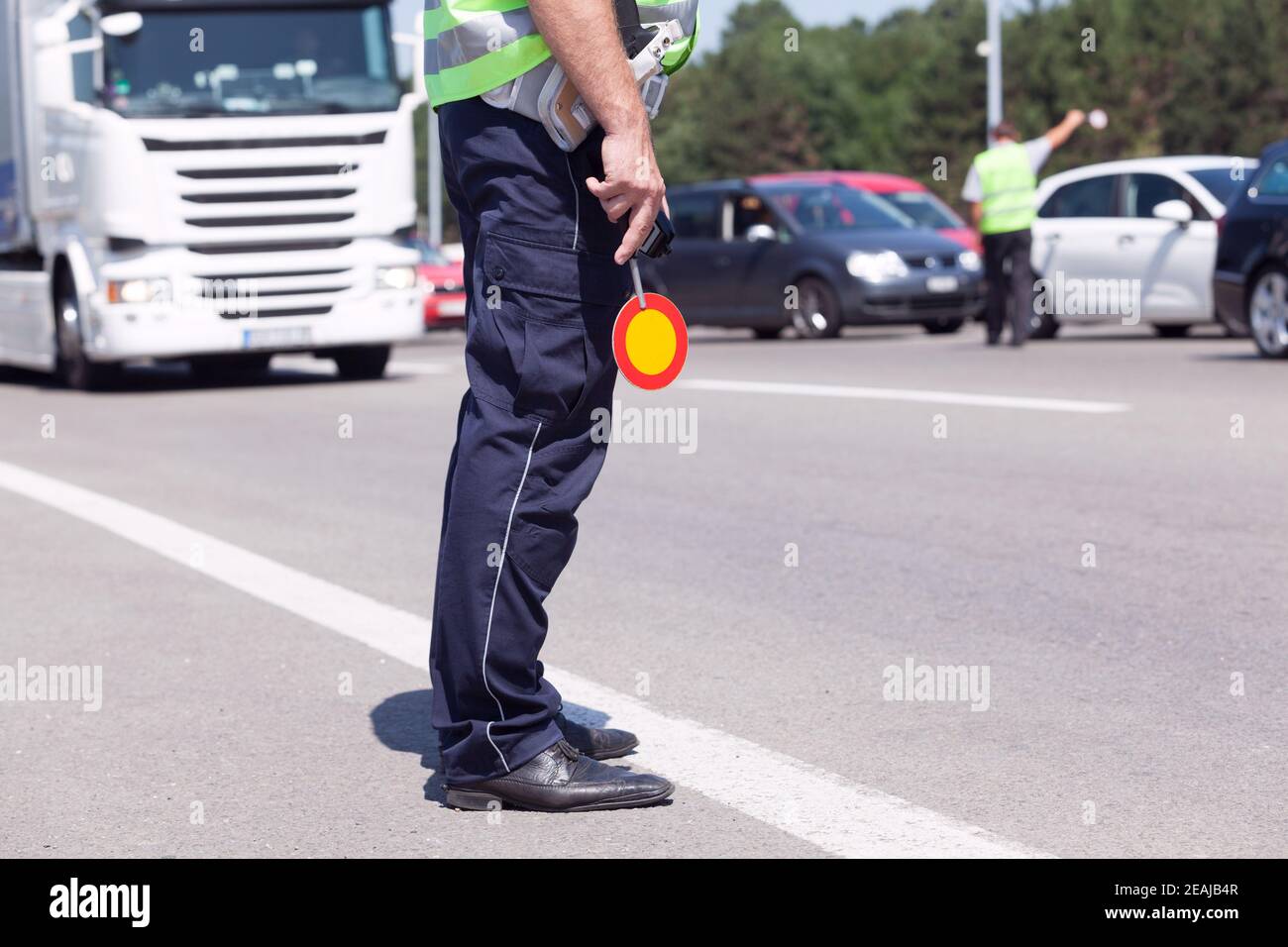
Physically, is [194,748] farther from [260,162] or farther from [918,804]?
[260,162]

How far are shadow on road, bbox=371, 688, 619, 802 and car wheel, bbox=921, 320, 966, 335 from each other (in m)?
17.5

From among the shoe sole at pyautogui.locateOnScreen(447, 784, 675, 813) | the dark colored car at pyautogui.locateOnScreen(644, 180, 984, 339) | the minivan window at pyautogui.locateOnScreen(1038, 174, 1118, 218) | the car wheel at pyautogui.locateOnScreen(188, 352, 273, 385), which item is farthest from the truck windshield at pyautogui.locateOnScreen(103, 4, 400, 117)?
the shoe sole at pyautogui.locateOnScreen(447, 784, 675, 813)

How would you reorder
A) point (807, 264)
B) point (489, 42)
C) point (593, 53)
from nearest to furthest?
point (593, 53) → point (489, 42) → point (807, 264)

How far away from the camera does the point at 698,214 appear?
23719mm

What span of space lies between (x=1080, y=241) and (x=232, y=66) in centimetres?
792

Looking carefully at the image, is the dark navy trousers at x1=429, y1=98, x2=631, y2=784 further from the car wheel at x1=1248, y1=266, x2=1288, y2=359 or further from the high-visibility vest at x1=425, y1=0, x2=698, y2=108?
the car wheel at x1=1248, y1=266, x2=1288, y2=359

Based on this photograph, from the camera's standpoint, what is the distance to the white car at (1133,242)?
18453 mm

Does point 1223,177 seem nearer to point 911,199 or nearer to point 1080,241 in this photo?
point 1080,241

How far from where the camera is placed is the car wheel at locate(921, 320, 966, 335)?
73.2ft

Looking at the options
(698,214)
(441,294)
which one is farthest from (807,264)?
(441,294)

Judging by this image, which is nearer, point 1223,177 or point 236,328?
point 236,328

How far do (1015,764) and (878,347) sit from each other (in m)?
14.8

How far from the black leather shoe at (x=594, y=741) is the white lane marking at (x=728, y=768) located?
2.2 inches
